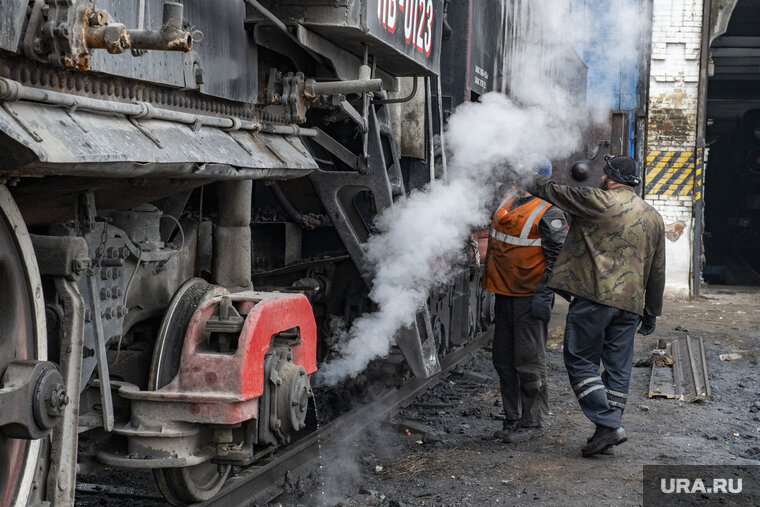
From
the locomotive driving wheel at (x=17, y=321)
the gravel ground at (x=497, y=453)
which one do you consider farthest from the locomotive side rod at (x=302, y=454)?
the locomotive driving wheel at (x=17, y=321)

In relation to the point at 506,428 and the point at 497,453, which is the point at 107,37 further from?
the point at 506,428

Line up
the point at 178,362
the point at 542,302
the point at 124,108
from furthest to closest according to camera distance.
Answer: the point at 542,302
the point at 178,362
the point at 124,108

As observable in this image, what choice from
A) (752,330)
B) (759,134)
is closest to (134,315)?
(752,330)

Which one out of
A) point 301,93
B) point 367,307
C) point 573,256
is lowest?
point 367,307

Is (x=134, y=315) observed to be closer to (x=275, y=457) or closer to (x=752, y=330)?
(x=275, y=457)

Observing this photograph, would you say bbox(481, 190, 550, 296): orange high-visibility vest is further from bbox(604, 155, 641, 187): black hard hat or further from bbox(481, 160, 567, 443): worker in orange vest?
bbox(604, 155, 641, 187): black hard hat

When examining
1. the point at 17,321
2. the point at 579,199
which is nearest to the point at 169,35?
the point at 17,321

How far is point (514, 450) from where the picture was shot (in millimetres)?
5328

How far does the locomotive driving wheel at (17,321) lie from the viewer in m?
2.23

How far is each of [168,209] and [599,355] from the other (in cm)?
281

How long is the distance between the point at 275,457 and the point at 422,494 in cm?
76

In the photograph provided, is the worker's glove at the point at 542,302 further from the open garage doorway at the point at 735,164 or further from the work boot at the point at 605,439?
the open garage doorway at the point at 735,164

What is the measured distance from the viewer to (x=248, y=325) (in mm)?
3209

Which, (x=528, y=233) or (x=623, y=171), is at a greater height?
(x=623, y=171)
